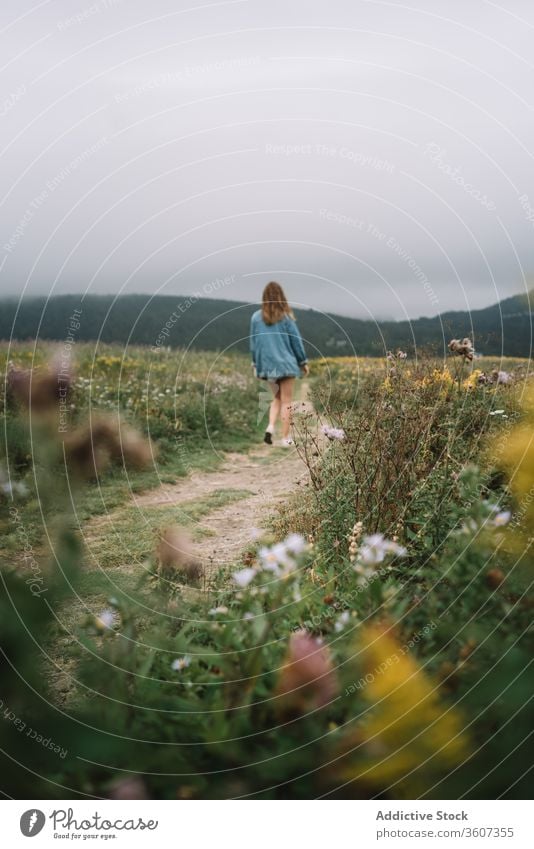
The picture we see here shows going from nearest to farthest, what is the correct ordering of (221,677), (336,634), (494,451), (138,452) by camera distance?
(138,452), (221,677), (336,634), (494,451)

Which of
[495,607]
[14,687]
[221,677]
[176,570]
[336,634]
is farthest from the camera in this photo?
[176,570]

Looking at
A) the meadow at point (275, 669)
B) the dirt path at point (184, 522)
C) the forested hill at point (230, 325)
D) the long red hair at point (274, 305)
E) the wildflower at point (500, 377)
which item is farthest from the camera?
the long red hair at point (274, 305)

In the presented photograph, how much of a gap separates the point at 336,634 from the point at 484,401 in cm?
282

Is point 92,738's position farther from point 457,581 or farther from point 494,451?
point 494,451

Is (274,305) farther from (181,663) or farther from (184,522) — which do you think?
(181,663)

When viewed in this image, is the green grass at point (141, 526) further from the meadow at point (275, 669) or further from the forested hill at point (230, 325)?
the forested hill at point (230, 325)

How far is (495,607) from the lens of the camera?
6.14 feet

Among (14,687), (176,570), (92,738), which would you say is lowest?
(176,570)

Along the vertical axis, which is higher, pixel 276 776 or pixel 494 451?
pixel 494 451

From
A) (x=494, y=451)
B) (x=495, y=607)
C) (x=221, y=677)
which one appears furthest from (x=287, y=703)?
(x=494, y=451)

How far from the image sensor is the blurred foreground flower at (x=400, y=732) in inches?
55.4

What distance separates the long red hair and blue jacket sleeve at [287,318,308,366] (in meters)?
0.10

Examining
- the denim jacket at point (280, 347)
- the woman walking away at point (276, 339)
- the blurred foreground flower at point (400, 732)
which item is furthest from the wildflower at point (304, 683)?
the denim jacket at point (280, 347)

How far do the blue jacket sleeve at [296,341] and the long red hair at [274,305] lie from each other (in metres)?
0.10
